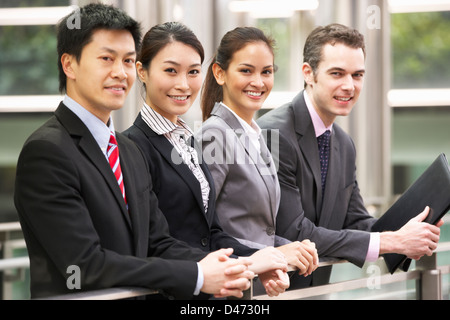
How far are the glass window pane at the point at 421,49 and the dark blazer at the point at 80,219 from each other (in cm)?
415

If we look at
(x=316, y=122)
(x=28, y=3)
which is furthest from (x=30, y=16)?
(x=316, y=122)

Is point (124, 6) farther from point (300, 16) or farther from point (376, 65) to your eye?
point (376, 65)

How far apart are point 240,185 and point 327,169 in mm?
508

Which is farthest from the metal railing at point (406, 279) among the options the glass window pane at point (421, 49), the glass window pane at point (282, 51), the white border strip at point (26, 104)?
the glass window pane at point (421, 49)

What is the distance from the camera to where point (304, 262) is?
1937 millimetres

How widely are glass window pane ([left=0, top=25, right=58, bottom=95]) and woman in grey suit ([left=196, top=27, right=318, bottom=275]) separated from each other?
2.33 meters

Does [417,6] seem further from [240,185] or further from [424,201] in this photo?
[240,185]

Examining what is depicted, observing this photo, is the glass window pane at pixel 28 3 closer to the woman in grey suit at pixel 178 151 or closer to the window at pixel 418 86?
the woman in grey suit at pixel 178 151

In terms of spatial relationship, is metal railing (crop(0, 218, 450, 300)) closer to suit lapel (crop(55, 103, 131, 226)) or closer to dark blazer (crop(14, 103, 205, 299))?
dark blazer (crop(14, 103, 205, 299))

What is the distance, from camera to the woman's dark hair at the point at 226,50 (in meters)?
2.18

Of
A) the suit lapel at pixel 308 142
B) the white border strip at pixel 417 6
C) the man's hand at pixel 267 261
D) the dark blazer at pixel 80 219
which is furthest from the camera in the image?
the white border strip at pixel 417 6

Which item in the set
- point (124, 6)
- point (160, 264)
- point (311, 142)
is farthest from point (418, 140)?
point (160, 264)

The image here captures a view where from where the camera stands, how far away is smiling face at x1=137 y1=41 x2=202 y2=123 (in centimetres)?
194
